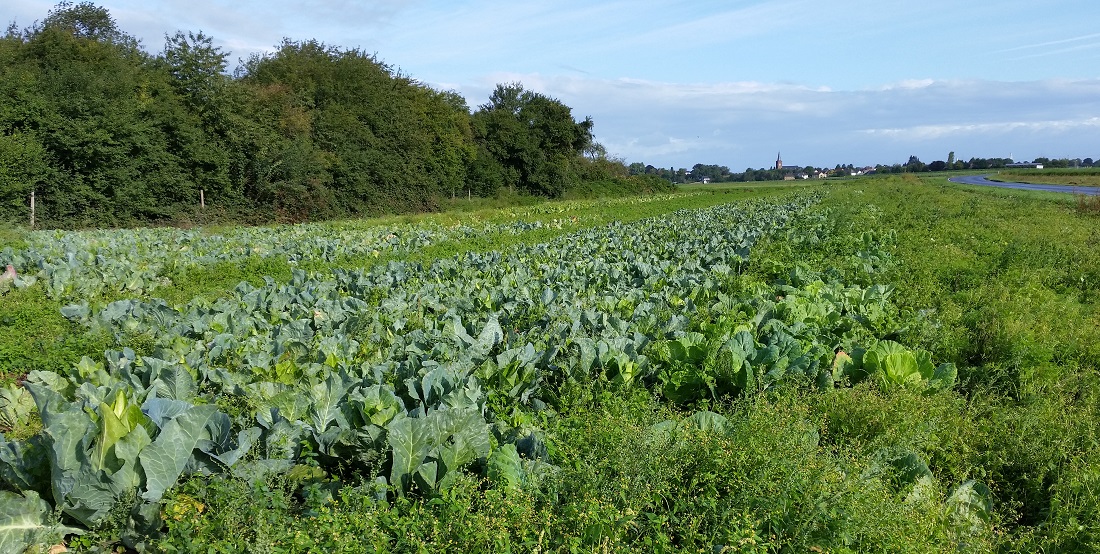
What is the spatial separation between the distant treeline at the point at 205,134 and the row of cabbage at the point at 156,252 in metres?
7.42

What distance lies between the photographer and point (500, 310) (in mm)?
7266

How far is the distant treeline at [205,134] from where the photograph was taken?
73.8 feet

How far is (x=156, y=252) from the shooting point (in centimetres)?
1317

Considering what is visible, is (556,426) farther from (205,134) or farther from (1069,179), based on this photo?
(1069,179)

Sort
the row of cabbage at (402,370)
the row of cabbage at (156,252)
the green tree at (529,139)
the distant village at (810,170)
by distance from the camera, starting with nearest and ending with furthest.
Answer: the row of cabbage at (402,370), the row of cabbage at (156,252), the green tree at (529,139), the distant village at (810,170)

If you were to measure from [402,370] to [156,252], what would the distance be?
35.9 ft

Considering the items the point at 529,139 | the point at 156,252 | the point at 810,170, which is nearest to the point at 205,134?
the point at 156,252

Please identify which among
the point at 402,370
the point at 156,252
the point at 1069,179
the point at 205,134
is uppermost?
the point at 205,134

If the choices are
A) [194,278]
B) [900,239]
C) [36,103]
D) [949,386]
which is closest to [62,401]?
[949,386]

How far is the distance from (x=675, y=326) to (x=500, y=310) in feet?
6.77

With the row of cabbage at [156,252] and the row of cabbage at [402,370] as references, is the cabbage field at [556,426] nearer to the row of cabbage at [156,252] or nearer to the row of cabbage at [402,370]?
the row of cabbage at [402,370]

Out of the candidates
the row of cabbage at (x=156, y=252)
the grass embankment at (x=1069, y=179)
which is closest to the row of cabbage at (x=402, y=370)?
the row of cabbage at (x=156, y=252)

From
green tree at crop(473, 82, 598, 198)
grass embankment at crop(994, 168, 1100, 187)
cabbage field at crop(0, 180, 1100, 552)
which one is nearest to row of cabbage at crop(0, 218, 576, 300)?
cabbage field at crop(0, 180, 1100, 552)

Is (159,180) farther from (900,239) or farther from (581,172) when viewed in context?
(581,172)
